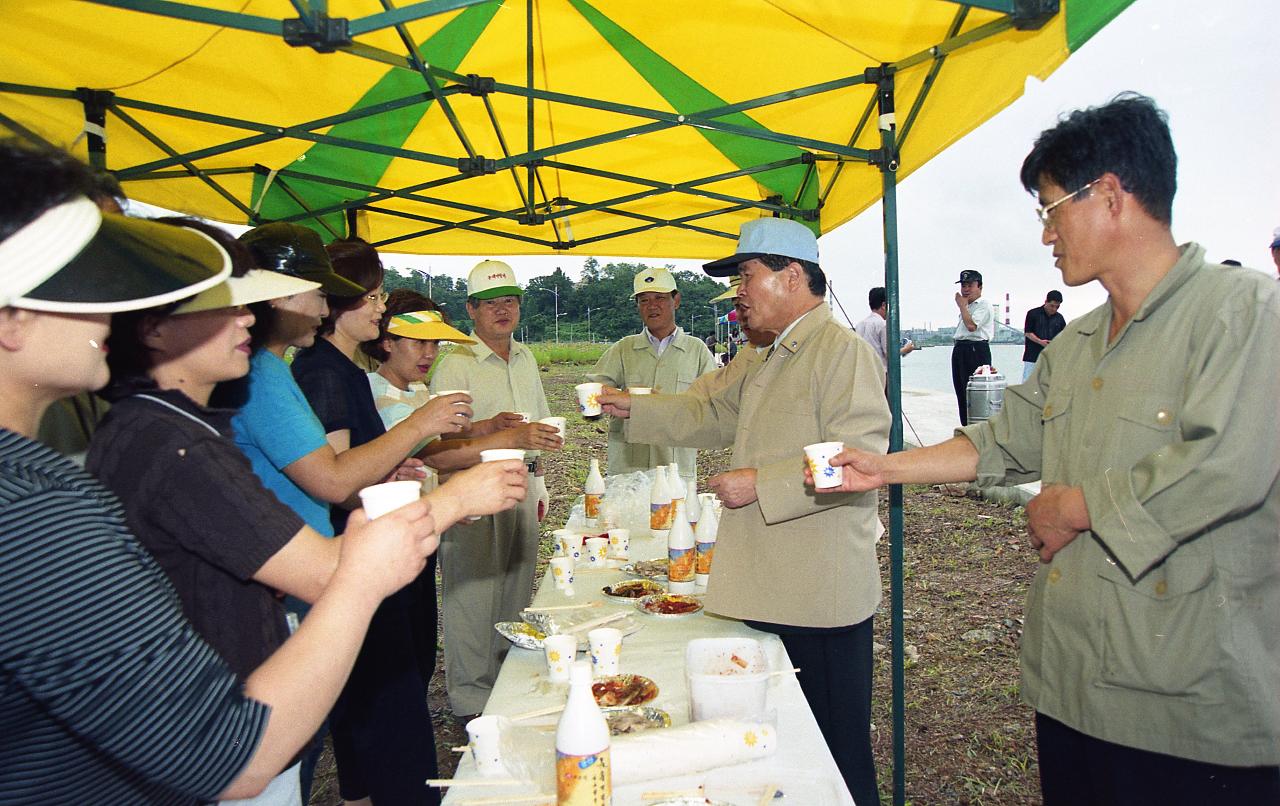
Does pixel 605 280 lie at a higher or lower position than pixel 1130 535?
higher

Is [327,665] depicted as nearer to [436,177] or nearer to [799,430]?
[799,430]

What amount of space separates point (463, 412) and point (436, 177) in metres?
2.94

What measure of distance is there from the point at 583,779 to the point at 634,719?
44cm

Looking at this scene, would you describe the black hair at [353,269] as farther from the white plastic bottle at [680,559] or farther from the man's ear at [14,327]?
the man's ear at [14,327]

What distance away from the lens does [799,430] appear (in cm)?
242

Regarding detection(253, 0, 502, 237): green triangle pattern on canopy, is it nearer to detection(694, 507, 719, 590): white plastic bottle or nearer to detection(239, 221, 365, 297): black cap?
detection(239, 221, 365, 297): black cap

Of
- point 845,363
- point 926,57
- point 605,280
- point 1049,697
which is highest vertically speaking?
point 605,280

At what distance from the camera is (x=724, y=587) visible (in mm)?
2375

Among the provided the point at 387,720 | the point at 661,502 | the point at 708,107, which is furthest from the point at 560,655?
the point at 708,107

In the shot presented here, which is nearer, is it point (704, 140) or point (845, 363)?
Result: point (845, 363)

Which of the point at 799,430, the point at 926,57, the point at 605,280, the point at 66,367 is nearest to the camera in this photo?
the point at 66,367

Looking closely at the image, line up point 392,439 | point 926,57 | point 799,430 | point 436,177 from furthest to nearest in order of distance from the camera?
point 436,177 < point 926,57 < point 799,430 < point 392,439

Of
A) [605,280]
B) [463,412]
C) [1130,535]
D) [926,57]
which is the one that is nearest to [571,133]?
[926,57]

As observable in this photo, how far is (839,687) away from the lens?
93.4 inches
